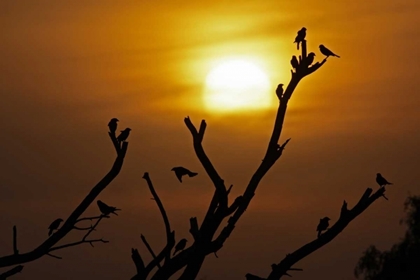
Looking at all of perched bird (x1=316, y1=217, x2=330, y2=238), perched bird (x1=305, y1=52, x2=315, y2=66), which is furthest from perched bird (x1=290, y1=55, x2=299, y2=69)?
perched bird (x1=316, y1=217, x2=330, y2=238)

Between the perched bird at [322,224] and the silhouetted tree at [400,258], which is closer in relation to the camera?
the perched bird at [322,224]

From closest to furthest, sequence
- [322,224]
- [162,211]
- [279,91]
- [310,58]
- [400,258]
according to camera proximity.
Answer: [162,211] < [279,91] < [310,58] < [322,224] < [400,258]

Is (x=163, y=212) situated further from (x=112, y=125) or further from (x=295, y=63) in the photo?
(x=295, y=63)

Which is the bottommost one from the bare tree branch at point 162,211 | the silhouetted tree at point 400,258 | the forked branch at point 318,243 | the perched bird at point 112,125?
the forked branch at point 318,243

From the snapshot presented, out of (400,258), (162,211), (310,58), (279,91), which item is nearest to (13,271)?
(162,211)

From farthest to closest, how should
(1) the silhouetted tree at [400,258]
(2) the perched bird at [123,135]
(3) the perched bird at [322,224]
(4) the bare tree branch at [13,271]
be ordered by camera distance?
(1) the silhouetted tree at [400,258]
(3) the perched bird at [322,224]
(2) the perched bird at [123,135]
(4) the bare tree branch at [13,271]

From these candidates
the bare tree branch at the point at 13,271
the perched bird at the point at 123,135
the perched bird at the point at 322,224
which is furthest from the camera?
the perched bird at the point at 322,224

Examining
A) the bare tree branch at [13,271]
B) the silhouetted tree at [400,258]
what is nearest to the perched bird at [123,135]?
the bare tree branch at [13,271]

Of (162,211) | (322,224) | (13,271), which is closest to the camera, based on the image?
(13,271)

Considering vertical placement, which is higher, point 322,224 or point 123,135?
point 123,135

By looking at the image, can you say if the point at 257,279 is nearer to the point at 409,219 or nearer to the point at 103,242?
the point at 103,242

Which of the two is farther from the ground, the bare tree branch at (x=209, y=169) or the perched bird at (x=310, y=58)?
the perched bird at (x=310, y=58)

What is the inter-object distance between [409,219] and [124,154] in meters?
45.2

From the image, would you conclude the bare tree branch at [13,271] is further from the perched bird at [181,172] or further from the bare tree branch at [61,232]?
the perched bird at [181,172]
